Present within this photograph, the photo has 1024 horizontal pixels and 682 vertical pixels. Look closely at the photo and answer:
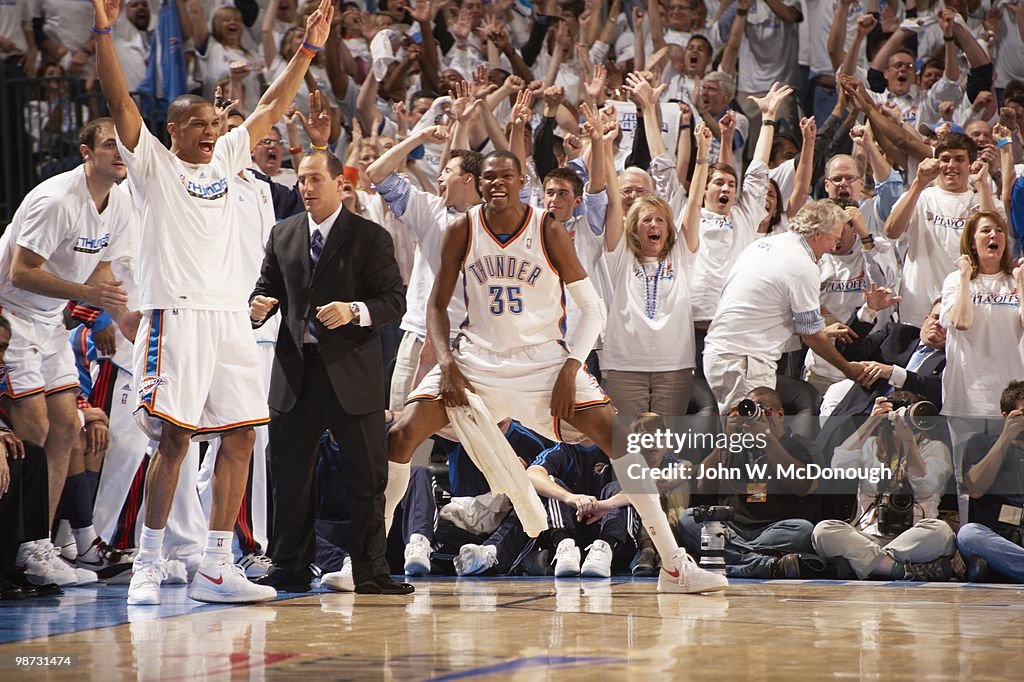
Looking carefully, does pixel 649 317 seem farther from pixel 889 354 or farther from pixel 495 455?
pixel 495 455

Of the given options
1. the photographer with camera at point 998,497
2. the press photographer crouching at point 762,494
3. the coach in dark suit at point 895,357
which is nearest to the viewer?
the photographer with camera at point 998,497

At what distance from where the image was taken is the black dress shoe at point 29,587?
6.66 m

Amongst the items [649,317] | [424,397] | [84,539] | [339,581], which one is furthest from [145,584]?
[649,317]

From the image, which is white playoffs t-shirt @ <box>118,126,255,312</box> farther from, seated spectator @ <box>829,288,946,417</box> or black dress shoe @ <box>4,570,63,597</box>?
seated spectator @ <box>829,288,946,417</box>

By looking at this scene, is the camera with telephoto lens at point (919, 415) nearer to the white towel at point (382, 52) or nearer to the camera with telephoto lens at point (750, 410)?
the camera with telephoto lens at point (750, 410)

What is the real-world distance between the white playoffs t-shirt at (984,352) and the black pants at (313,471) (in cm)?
377

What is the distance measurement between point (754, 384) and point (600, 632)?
11.5 ft

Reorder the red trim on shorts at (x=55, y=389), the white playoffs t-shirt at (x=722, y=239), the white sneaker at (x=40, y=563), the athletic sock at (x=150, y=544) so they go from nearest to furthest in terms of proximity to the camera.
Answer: the athletic sock at (x=150, y=544) → the white sneaker at (x=40, y=563) → the red trim on shorts at (x=55, y=389) → the white playoffs t-shirt at (x=722, y=239)

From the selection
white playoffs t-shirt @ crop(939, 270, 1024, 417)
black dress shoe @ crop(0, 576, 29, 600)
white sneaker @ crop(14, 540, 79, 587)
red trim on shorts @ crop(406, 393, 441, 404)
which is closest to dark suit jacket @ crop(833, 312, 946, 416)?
white playoffs t-shirt @ crop(939, 270, 1024, 417)

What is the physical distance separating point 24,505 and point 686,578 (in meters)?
3.49

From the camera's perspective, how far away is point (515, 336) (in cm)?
652

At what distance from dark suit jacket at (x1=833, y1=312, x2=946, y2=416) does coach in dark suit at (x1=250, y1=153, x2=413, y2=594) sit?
321 centimetres

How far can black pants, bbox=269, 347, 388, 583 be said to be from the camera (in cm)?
653
